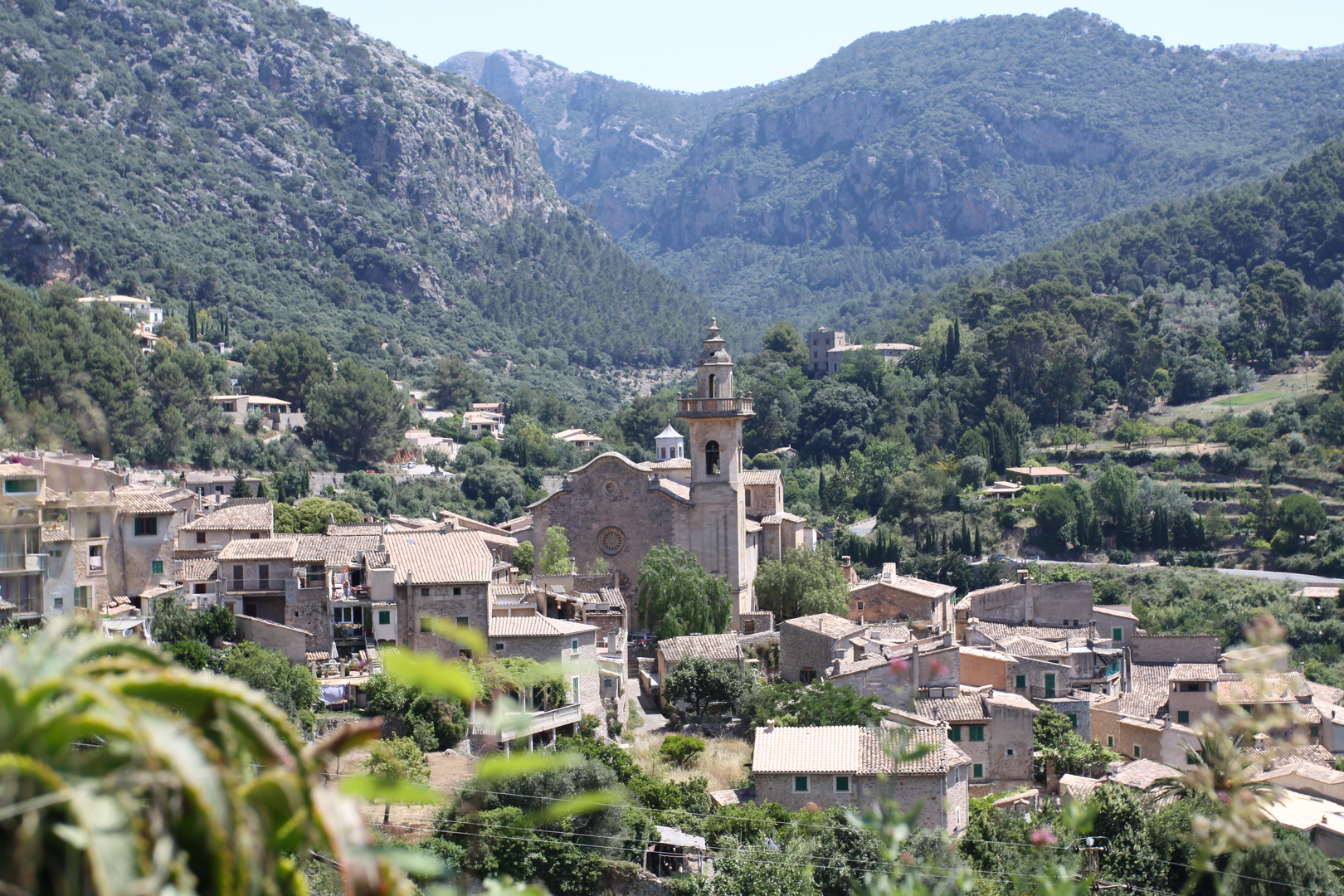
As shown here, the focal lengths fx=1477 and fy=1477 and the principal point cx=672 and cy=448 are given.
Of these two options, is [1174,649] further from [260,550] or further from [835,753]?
[260,550]

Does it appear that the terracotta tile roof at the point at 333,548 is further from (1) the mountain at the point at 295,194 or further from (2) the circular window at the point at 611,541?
(1) the mountain at the point at 295,194

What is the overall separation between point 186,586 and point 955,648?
16963 mm

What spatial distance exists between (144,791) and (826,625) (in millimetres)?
32866

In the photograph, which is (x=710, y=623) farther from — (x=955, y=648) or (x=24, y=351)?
(x=24, y=351)

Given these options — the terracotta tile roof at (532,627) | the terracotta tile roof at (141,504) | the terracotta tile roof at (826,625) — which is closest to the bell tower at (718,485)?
the terracotta tile roof at (826,625)

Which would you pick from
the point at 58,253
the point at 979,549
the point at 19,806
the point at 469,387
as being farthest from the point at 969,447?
the point at 19,806

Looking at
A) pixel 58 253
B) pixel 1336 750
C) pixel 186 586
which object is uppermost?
pixel 58 253

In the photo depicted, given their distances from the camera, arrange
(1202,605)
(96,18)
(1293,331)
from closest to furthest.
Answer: (1202,605) < (1293,331) < (96,18)

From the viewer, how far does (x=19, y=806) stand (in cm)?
254

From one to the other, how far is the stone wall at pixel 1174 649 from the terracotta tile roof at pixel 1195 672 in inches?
65.9

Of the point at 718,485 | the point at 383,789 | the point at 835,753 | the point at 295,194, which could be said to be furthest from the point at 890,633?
the point at 295,194

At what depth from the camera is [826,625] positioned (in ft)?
115

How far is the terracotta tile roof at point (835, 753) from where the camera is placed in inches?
1051

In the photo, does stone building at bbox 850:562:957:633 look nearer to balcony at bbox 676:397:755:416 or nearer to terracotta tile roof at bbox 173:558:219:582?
balcony at bbox 676:397:755:416
